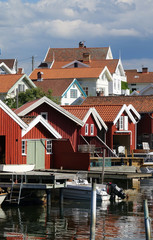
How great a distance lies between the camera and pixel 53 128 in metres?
48.4

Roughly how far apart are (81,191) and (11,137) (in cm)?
804

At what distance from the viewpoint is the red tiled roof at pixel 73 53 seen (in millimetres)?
130125

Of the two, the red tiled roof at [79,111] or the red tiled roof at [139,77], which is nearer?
the red tiled roof at [79,111]

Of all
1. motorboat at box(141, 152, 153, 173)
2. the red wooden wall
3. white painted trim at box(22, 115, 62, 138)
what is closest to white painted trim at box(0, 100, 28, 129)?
white painted trim at box(22, 115, 62, 138)

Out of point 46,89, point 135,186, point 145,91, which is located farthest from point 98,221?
point 145,91

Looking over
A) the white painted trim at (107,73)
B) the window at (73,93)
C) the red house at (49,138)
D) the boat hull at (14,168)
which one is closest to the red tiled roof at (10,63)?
the white painted trim at (107,73)

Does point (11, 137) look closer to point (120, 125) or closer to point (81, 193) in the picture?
point (81, 193)

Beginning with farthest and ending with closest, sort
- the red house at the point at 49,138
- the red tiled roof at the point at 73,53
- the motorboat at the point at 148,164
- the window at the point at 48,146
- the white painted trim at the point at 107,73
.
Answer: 1. the red tiled roof at the point at 73,53
2. the white painted trim at the point at 107,73
3. the motorboat at the point at 148,164
4. the window at the point at 48,146
5. the red house at the point at 49,138

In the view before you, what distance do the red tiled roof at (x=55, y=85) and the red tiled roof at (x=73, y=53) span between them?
35.8 m


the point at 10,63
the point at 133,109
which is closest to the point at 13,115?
the point at 133,109

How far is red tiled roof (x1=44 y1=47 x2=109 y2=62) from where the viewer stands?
130m

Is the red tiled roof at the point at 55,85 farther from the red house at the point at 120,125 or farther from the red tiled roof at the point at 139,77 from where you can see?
the red tiled roof at the point at 139,77

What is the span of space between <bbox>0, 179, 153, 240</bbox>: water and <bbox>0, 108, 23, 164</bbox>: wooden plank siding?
7.34 meters

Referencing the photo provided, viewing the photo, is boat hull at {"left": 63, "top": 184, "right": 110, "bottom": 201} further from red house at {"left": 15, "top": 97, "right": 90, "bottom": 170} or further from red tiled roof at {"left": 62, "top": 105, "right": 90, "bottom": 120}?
red tiled roof at {"left": 62, "top": 105, "right": 90, "bottom": 120}
